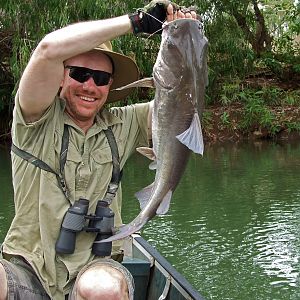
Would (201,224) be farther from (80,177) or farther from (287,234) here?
(80,177)

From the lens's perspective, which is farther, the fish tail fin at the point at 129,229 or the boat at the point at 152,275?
the boat at the point at 152,275

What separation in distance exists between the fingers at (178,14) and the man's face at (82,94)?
55 centimetres

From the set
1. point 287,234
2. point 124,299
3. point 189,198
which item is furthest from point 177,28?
point 189,198

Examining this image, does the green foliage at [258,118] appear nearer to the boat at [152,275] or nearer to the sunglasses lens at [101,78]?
the boat at [152,275]

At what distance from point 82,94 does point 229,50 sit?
17.0 m

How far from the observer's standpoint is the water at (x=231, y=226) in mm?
7094

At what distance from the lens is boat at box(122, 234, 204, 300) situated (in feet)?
13.6

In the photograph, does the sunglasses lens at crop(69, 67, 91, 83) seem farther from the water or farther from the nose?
the water

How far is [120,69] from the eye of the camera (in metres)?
3.17

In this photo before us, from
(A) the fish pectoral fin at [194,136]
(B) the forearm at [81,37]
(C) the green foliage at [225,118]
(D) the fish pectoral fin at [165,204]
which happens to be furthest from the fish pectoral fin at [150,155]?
(C) the green foliage at [225,118]

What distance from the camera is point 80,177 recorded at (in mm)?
2916

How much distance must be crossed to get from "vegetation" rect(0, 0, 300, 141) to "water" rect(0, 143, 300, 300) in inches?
131

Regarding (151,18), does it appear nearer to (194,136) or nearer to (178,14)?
(178,14)

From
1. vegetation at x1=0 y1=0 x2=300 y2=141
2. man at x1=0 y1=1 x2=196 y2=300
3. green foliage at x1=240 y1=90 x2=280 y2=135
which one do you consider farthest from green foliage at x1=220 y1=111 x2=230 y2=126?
man at x1=0 y1=1 x2=196 y2=300
